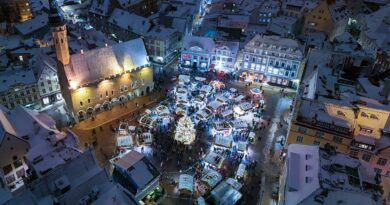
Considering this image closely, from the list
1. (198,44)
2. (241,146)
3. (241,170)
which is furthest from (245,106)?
(198,44)

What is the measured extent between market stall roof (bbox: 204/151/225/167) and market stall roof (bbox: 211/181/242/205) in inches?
260

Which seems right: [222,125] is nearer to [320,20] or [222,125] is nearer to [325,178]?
[325,178]

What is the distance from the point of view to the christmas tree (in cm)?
6184

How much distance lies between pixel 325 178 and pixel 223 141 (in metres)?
22.8

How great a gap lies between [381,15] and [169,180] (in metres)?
88.9

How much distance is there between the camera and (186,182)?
178 feet

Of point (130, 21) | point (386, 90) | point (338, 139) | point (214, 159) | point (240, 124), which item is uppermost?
point (130, 21)

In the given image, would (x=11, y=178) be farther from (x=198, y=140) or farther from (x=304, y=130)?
(x=304, y=130)

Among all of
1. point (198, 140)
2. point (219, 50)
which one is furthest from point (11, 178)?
point (219, 50)

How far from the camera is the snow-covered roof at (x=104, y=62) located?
2675 inches

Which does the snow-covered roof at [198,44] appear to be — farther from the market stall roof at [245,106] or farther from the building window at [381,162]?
the building window at [381,162]

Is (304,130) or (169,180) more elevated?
(304,130)

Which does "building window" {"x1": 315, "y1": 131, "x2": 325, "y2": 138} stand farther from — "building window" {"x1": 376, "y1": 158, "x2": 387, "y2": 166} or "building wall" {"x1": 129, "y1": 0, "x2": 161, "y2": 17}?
"building wall" {"x1": 129, "y1": 0, "x2": 161, "y2": 17}

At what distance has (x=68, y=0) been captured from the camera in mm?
124062
